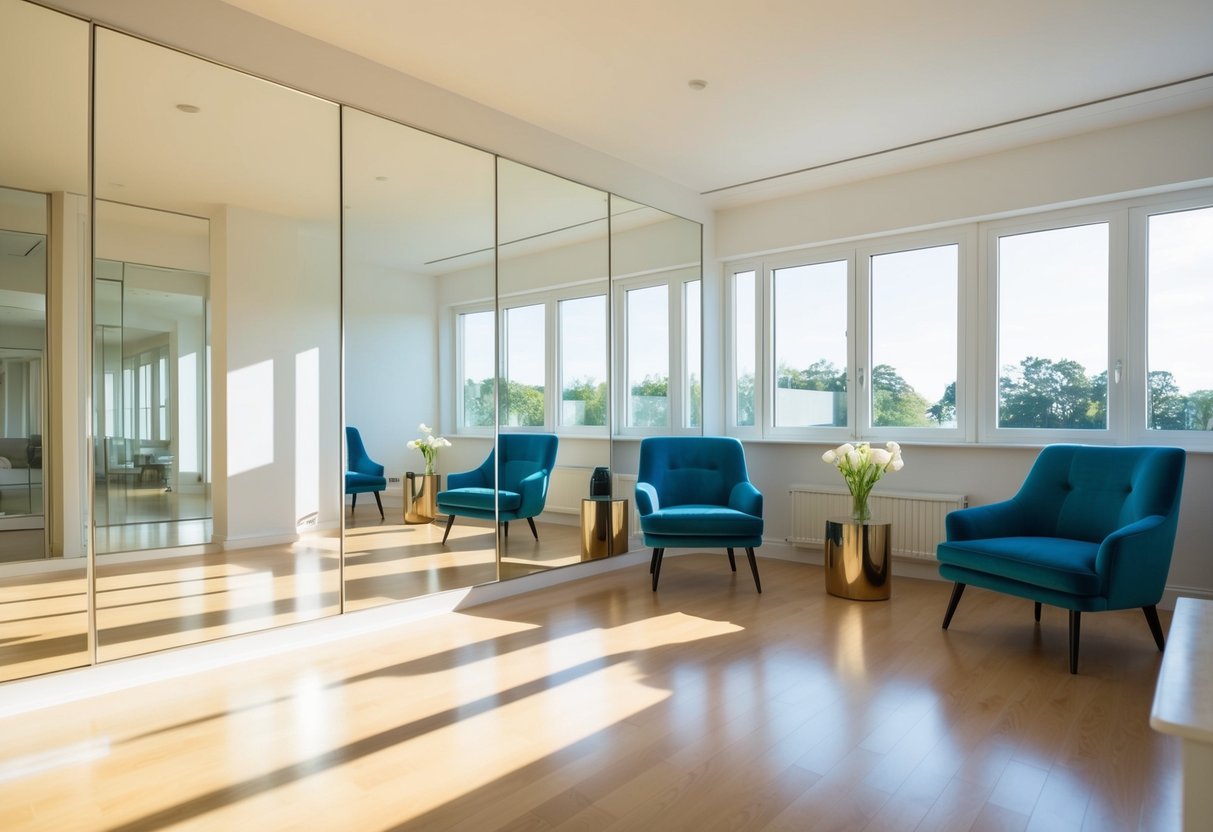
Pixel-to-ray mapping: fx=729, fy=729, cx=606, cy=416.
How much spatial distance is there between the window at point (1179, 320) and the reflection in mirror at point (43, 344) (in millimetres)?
5504

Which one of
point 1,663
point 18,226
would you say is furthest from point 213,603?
point 18,226

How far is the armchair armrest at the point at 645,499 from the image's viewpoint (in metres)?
4.69

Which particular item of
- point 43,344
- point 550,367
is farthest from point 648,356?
point 43,344

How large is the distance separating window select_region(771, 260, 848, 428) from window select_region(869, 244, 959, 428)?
24cm

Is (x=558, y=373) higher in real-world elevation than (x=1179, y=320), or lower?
lower

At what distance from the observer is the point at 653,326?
18.2 feet

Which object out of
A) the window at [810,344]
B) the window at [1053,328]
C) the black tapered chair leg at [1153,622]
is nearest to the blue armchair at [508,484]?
the window at [810,344]

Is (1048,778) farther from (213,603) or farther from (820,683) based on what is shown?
(213,603)

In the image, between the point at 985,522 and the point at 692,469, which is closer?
the point at 985,522

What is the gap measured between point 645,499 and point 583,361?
1040mm

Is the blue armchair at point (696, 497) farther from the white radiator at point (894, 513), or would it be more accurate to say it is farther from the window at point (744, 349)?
the window at point (744, 349)

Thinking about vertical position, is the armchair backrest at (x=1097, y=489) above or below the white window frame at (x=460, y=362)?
below

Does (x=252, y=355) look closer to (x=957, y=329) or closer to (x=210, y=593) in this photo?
(x=210, y=593)

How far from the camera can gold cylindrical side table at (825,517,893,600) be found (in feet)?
14.3
